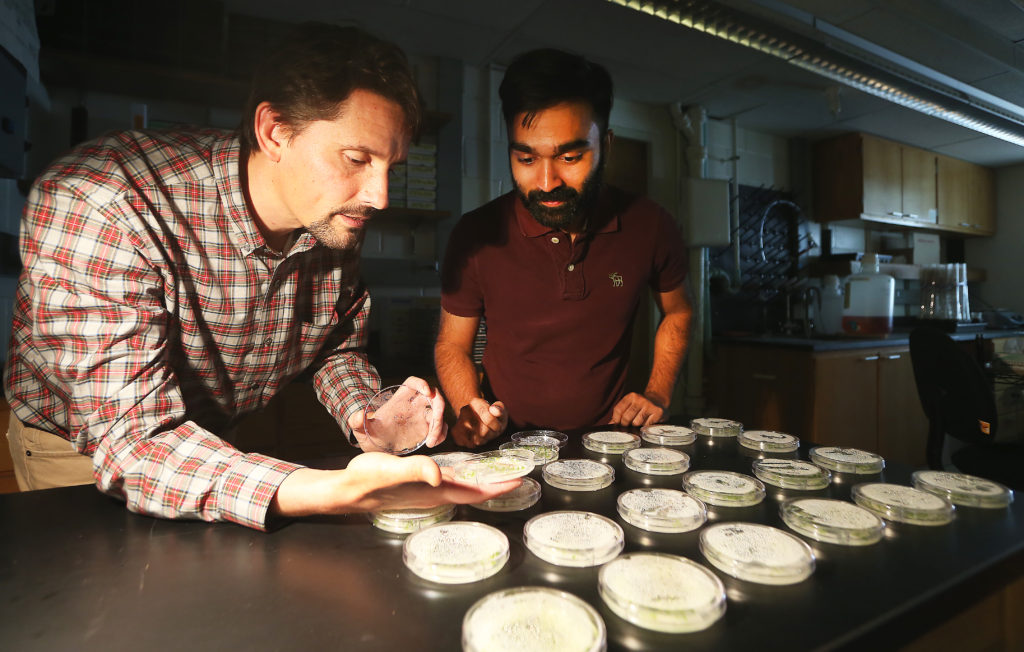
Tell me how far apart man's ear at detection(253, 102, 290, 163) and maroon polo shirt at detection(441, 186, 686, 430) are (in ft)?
2.22

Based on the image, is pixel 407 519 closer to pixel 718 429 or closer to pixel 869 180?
pixel 718 429

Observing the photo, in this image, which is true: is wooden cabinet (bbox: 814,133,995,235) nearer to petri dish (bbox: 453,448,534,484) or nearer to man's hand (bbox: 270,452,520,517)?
petri dish (bbox: 453,448,534,484)

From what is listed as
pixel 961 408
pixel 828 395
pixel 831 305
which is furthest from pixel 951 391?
pixel 831 305

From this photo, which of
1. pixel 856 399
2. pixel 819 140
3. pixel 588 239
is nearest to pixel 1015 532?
pixel 588 239

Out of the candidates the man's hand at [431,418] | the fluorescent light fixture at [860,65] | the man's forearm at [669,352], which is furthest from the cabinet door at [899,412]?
the man's hand at [431,418]

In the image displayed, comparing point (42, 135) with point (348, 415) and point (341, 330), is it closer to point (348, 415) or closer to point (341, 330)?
point (341, 330)

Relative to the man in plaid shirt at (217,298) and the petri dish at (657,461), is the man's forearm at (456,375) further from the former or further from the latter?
the petri dish at (657,461)

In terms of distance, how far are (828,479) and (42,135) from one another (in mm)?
3334

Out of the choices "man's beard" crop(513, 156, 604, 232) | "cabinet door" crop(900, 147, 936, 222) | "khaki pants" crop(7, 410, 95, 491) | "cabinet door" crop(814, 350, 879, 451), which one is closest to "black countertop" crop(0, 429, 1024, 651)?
"khaki pants" crop(7, 410, 95, 491)

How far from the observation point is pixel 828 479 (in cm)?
83

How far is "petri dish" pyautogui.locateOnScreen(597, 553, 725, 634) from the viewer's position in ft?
1.56

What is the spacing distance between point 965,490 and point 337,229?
1206 millimetres

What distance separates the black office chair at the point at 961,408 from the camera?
209 centimetres

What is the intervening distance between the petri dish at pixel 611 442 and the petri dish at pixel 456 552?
41 centimetres
